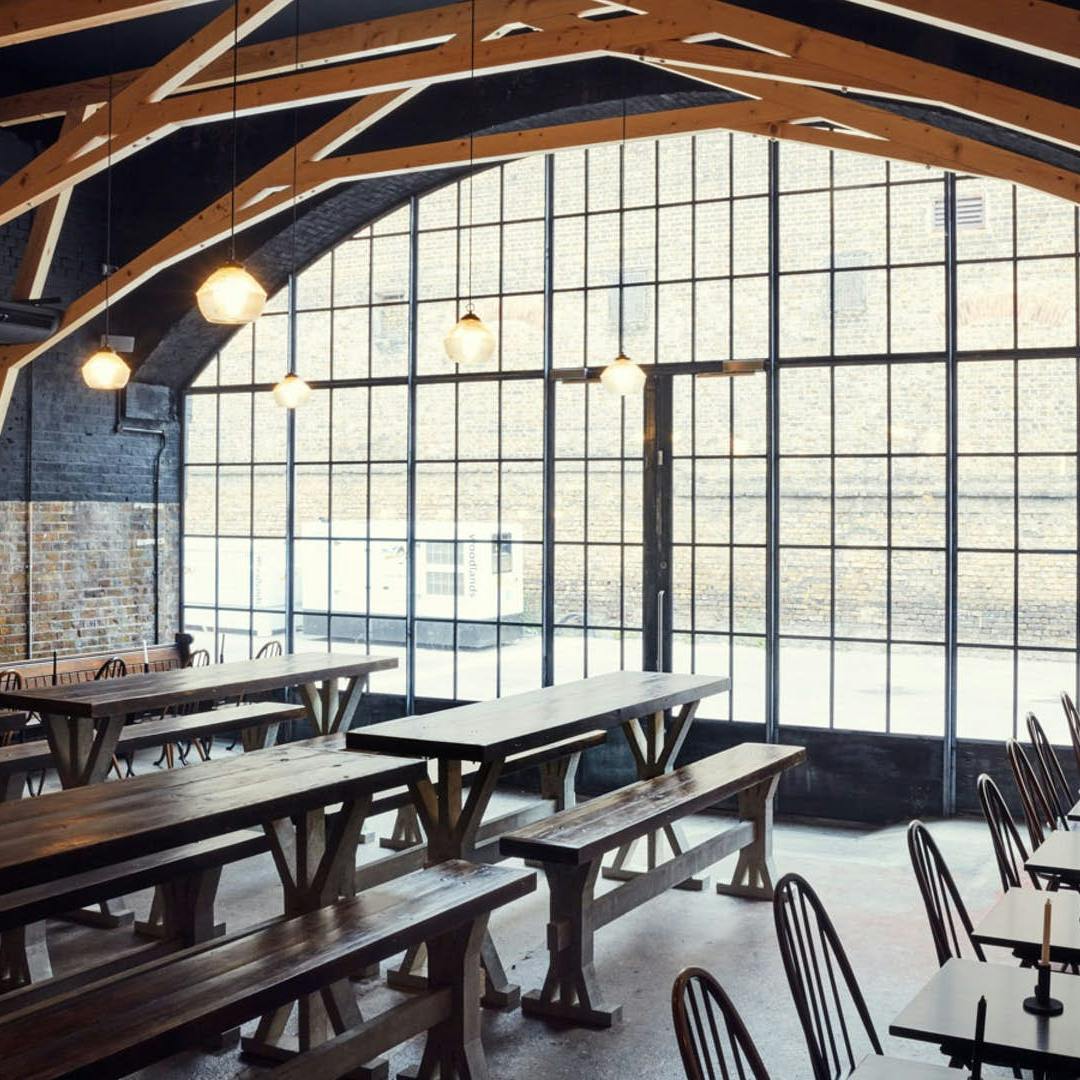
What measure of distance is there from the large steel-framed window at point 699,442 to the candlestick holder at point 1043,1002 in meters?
4.88

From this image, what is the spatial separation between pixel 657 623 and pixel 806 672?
3.35 ft

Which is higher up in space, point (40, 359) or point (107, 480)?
point (40, 359)

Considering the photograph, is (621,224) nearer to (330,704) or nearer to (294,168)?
(294,168)

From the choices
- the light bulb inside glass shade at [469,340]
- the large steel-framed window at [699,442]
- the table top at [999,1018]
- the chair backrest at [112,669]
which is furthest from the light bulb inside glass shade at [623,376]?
the table top at [999,1018]

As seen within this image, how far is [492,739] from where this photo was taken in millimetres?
4965

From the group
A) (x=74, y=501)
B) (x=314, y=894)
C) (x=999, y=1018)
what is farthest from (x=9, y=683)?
(x=999, y=1018)

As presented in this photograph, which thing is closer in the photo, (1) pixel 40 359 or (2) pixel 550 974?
(2) pixel 550 974

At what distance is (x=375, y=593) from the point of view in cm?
939

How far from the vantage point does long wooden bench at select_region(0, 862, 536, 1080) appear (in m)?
2.96

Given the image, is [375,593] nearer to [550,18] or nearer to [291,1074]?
[550,18]

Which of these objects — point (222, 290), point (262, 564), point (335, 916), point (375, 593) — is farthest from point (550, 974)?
point (262, 564)

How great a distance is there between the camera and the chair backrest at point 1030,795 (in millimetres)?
4809

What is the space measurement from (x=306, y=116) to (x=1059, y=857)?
706 centimetres

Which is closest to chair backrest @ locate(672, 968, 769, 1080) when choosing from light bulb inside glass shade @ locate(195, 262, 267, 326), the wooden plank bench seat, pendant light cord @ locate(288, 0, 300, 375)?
the wooden plank bench seat
